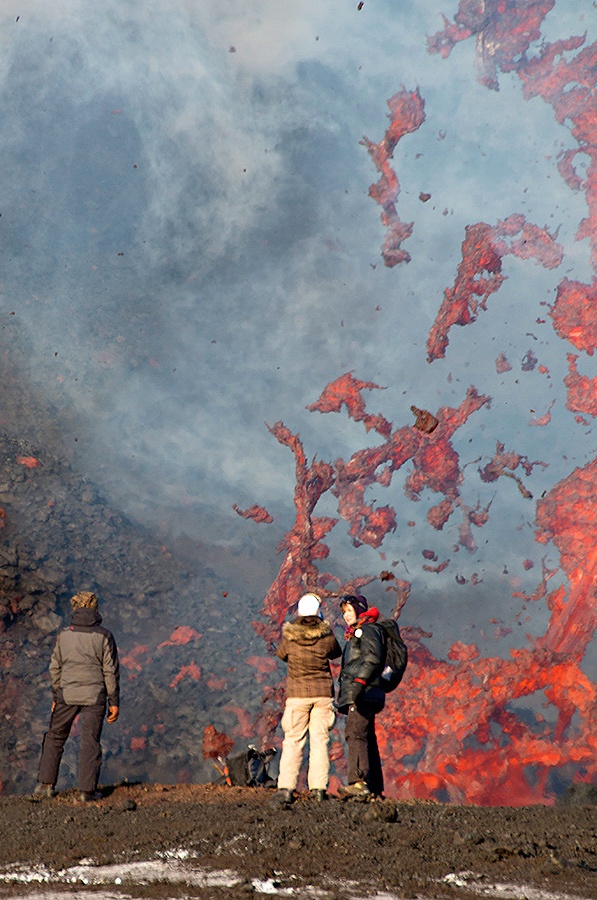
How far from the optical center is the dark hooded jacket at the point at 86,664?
8.41 m

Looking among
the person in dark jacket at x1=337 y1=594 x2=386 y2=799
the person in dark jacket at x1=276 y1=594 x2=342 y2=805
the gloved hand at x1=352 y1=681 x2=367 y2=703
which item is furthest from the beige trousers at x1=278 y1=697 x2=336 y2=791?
the gloved hand at x1=352 y1=681 x2=367 y2=703

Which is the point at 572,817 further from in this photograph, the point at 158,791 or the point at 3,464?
the point at 3,464

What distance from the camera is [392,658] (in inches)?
316

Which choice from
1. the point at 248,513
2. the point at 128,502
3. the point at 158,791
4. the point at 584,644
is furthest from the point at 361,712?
the point at 248,513

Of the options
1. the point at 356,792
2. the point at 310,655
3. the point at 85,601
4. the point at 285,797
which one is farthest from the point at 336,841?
the point at 85,601

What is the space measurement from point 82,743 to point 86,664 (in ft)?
2.61

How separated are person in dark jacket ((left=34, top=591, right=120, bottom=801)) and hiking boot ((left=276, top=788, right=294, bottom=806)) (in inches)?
79.4

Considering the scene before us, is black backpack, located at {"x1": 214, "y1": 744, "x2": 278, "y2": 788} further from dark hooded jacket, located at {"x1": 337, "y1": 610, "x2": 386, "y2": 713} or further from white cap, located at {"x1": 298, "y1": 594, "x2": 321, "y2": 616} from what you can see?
white cap, located at {"x1": 298, "y1": 594, "x2": 321, "y2": 616}

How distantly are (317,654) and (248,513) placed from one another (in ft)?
89.1

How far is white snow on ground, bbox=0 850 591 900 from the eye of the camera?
4.35 meters

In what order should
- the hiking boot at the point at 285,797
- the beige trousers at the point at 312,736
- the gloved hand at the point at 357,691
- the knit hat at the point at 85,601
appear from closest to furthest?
the hiking boot at the point at 285,797 < the gloved hand at the point at 357,691 < the beige trousers at the point at 312,736 < the knit hat at the point at 85,601

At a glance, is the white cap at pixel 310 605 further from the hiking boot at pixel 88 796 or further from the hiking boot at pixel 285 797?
the hiking boot at pixel 88 796

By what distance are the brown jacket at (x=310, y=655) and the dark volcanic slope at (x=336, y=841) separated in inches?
40.2

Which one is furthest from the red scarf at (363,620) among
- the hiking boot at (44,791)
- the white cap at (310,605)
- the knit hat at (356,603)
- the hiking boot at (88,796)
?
the hiking boot at (44,791)
